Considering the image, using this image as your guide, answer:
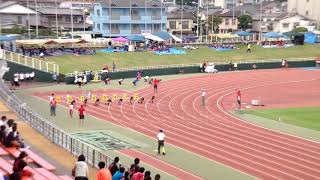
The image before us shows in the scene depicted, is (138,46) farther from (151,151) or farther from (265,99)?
(151,151)

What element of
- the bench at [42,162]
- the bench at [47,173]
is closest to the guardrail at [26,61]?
the bench at [42,162]

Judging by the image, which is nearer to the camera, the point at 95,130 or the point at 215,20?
the point at 95,130

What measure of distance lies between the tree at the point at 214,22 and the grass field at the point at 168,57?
27.0 m

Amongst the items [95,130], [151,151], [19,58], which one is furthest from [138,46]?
[151,151]

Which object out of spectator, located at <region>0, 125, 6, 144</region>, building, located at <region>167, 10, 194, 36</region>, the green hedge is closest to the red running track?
the green hedge

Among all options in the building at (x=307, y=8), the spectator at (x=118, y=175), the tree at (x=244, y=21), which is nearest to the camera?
the spectator at (x=118, y=175)

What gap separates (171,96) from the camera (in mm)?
40688

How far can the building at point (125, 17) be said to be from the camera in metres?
83.6

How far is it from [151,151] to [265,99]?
18411 millimetres

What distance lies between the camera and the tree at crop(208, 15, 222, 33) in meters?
101

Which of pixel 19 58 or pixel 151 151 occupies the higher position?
pixel 19 58

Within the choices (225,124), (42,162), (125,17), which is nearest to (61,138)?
(42,162)

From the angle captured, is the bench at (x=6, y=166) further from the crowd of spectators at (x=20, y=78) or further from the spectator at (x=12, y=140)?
the crowd of spectators at (x=20, y=78)

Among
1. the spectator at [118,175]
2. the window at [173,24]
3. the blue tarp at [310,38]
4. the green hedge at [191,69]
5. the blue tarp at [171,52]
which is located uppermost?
the window at [173,24]
